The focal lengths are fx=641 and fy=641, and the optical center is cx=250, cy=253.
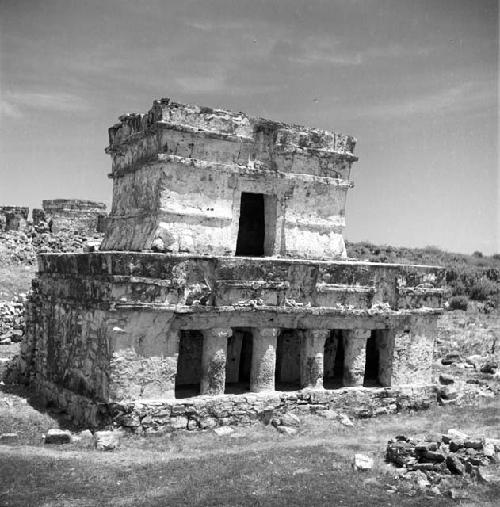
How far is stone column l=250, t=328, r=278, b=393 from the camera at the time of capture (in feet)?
37.1

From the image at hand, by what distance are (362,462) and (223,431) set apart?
8.48ft

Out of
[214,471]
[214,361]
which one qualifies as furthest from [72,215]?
[214,471]

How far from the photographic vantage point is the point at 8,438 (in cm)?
1001

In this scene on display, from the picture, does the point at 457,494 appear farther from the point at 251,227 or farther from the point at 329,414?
the point at 251,227

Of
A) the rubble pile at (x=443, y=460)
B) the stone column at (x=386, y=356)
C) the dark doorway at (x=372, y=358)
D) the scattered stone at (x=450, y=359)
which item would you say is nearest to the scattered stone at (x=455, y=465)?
the rubble pile at (x=443, y=460)

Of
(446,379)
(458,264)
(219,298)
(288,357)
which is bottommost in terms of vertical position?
(446,379)

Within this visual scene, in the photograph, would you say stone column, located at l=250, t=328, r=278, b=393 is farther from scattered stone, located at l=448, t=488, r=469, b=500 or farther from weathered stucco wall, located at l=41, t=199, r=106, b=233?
weathered stucco wall, located at l=41, t=199, r=106, b=233

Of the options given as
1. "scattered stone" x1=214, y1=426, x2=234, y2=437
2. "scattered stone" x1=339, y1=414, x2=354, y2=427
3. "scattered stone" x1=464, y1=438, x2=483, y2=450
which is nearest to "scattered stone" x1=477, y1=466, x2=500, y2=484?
"scattered stone" x1=464, y1=438, x2=483, y2=450

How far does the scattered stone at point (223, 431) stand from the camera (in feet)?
33.9

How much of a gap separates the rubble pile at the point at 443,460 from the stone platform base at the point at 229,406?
2415 millimetres

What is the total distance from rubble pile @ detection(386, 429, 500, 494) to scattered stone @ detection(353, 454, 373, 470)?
324 mm

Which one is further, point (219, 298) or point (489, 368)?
point (489, 368)

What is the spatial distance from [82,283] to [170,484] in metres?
4.52

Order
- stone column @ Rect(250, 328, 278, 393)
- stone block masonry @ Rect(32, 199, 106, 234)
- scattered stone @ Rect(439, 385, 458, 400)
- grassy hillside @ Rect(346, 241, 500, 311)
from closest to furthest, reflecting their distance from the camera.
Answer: stone column @ Rect(250, 328, 278, 393), scattered stone @ Rect(439, 385, 458, 400), stone block masonry @ Rect(32, 199, 106, 234), grassy hillside @ Rect(346, 241, 500, 311)
